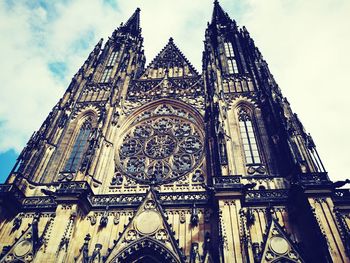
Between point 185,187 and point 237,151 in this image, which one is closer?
point 185,187

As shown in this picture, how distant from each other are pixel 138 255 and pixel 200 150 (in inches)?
228

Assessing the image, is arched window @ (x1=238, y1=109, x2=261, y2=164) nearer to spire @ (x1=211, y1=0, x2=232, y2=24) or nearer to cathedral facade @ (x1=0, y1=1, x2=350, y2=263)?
cathedral facade @ (x1=0, y1=1, x2=350, y2=263)

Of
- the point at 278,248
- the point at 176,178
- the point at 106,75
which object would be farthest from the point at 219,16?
the point at 278,248

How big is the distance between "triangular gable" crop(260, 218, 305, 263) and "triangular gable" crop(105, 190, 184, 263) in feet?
9.57

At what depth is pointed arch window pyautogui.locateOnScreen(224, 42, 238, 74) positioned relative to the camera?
19.3 m

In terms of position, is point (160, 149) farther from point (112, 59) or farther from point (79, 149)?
point (112, 59)

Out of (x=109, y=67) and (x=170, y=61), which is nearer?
(x=170, y=61)

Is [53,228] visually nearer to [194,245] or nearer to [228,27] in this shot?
[194,245]

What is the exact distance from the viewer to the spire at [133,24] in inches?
995

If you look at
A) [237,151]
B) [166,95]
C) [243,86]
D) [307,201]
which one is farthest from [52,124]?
[307,201]

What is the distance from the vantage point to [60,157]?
15016 mm

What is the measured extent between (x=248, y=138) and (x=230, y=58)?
7465 millimetres

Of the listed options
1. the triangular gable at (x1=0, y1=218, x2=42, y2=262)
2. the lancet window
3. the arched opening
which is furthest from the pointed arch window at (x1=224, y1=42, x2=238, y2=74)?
the triangular gable at (x1=0, y1=218, x2=42, y2=262)

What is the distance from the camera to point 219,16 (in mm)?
25422
